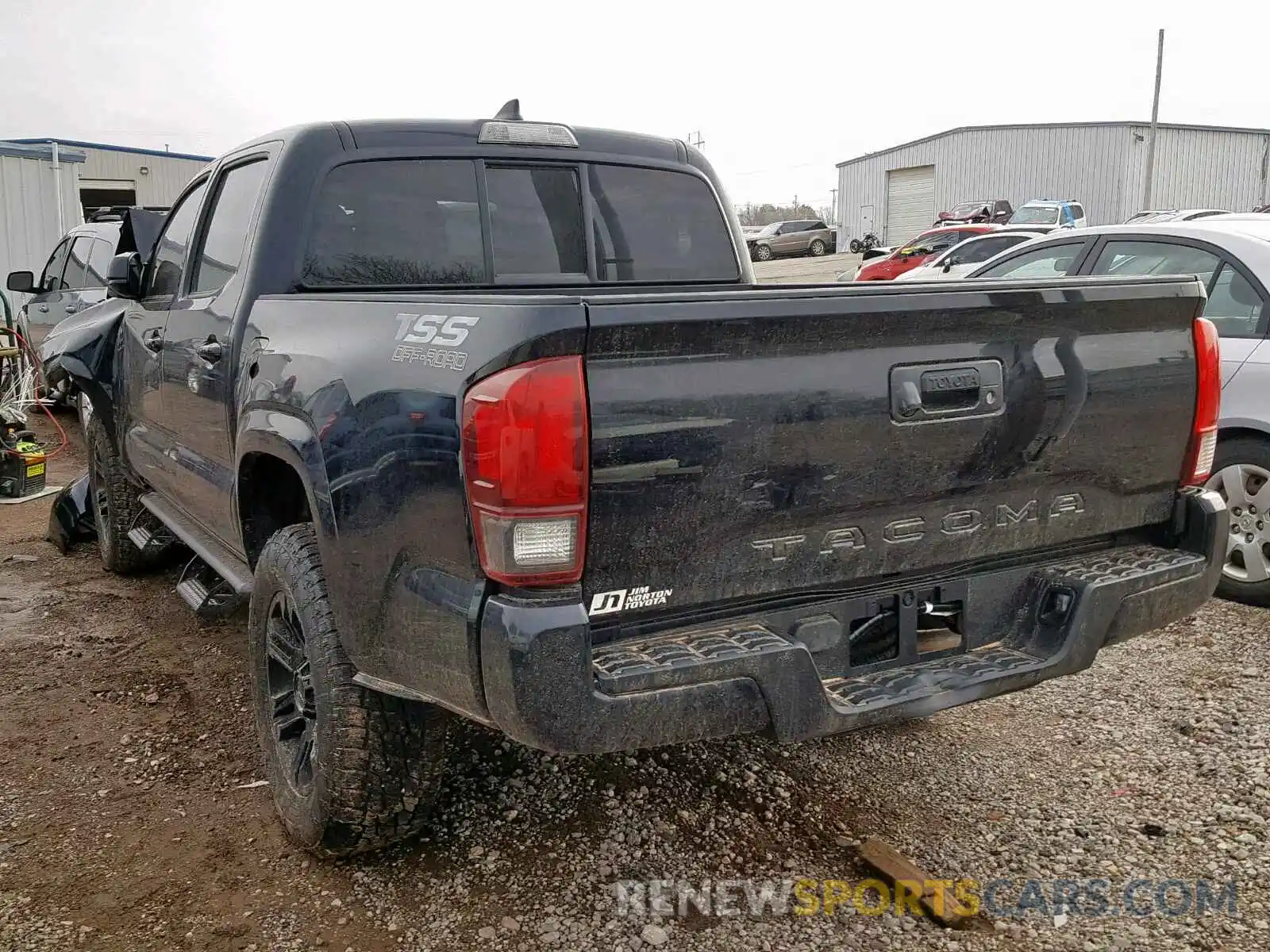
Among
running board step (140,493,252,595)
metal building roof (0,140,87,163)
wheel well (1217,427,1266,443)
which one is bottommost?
running board step (140,493,252,595)

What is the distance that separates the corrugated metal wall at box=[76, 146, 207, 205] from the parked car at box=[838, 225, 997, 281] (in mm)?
15900

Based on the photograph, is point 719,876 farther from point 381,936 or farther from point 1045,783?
point 1045,783

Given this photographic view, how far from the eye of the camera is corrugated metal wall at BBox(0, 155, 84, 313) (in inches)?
650

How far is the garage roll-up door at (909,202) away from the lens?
157ft

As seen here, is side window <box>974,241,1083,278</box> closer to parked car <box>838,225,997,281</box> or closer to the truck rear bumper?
the truck rear bumper

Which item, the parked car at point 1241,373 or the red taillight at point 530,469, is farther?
the parked car at point 1241,373

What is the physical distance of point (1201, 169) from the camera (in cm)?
4519

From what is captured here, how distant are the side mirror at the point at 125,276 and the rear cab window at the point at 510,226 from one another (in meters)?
1.71

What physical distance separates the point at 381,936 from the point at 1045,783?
209 centimetres

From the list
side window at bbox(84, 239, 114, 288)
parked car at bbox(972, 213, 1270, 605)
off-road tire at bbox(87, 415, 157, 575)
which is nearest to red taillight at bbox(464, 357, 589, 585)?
parked car at bbox(972, 213, 1270, 605)

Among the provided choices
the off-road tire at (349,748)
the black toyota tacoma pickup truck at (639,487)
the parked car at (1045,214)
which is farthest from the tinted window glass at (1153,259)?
the parked car at (1045,214)

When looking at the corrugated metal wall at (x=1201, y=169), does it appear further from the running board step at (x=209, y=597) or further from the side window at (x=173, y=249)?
the running board step at (x=209, y=597)

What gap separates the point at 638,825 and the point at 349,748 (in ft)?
3.04

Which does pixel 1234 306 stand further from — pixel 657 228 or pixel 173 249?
pixel 173 249
